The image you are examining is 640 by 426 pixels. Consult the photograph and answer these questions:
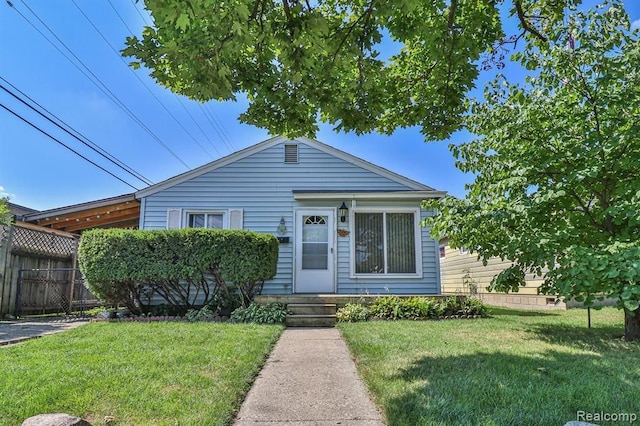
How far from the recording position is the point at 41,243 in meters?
9.52

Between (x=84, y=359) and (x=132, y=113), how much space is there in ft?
40.9

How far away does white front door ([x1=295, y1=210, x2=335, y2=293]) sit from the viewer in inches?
376

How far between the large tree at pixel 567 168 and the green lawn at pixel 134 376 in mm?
3494

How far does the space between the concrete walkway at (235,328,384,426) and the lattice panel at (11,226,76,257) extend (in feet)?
23.9

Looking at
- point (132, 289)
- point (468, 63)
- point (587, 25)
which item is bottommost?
point (132, 289)

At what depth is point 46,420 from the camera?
2260 millimetres

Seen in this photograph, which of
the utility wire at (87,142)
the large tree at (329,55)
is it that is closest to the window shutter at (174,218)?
the utility wire at (87,142)

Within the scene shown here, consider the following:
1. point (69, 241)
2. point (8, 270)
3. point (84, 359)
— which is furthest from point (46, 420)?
point (69, 241)

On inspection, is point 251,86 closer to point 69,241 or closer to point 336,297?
point 336,297

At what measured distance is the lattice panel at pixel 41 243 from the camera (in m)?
8.69

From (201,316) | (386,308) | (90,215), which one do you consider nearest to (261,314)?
(201,316)

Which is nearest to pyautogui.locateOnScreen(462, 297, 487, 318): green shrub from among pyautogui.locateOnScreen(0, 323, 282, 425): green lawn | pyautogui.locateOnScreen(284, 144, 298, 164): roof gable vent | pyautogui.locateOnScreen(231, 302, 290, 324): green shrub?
pyautogui.locateOnScreen(231, 302, 290, 324): green shrub

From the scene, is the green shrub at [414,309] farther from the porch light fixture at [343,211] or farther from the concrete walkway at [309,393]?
the concrete walkway at [309,393]

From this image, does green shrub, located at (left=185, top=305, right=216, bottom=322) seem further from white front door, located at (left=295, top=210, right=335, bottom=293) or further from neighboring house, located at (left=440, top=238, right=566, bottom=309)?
neighboring house, located at (left=440, top=238, right=566, bottom=309)
